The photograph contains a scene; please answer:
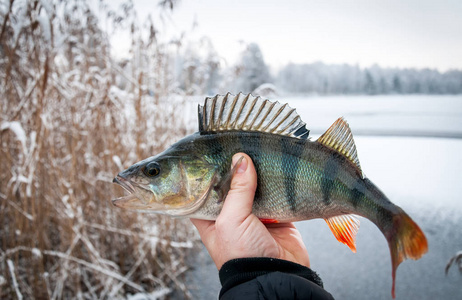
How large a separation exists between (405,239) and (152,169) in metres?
0.80

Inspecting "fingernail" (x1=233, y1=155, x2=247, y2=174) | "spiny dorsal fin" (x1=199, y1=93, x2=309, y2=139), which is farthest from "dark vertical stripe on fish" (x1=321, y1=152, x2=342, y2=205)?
"fingernail" (x1=233, y1=155, x2=247, y2=174)

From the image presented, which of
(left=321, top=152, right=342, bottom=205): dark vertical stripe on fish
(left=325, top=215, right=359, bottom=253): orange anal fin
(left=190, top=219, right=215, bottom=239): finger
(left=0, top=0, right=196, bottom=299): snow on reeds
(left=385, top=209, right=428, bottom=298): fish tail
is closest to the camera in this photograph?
(left=385, top=209, right=428, bottom=298): fish tail

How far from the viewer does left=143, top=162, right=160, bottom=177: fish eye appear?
1066mm

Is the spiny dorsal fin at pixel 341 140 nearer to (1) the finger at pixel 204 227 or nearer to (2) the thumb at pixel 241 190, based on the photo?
(2) the thumb at pixel 241 190

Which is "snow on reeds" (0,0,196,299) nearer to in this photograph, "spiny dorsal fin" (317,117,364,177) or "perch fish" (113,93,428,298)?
"perch fish" (113,93,428,298)

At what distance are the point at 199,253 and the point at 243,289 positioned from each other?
3230mm

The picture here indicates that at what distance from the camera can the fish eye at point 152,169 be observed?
107cm

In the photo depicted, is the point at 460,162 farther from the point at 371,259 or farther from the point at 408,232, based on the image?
the point at 408,232

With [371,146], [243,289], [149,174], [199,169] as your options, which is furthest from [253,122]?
[371,146]

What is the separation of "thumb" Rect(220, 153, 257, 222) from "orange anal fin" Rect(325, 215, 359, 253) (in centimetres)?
30

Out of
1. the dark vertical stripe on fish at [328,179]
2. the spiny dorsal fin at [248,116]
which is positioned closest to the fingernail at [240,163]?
the spiny dorsal fin at [248,116]

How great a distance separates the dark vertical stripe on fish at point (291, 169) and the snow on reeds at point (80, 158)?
1.75 m

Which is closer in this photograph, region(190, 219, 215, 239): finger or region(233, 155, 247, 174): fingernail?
region(233, 155, 247, 174): fingernail

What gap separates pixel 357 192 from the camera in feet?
3.32
